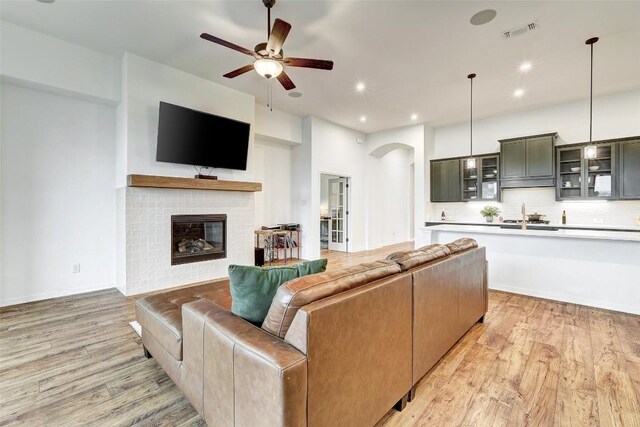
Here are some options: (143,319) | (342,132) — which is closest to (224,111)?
(342,132)

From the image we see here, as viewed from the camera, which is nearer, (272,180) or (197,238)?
(197,238)

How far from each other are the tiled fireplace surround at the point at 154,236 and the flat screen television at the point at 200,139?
1.67ft

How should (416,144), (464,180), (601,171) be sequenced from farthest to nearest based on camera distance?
(416,144) → (464,180) → (601,171)

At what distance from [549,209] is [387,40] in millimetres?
4890

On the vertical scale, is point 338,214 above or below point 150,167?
below

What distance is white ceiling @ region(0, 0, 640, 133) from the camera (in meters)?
2.91

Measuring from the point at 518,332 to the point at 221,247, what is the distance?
423 centimetres

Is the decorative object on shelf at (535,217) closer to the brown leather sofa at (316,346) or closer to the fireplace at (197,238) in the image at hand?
the brown leather sofa at (316,346)

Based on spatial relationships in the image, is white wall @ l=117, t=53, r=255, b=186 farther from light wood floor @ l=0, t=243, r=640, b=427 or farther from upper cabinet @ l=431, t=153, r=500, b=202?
upper cabinet @ l=431, t=153, r=500, b=202

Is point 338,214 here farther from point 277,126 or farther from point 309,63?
point 309,63

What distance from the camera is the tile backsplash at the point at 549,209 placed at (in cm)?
502

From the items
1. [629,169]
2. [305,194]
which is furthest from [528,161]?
[305,194]

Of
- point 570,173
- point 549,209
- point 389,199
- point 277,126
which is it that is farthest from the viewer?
point 389,199

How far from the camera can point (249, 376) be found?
1121 millimetres
